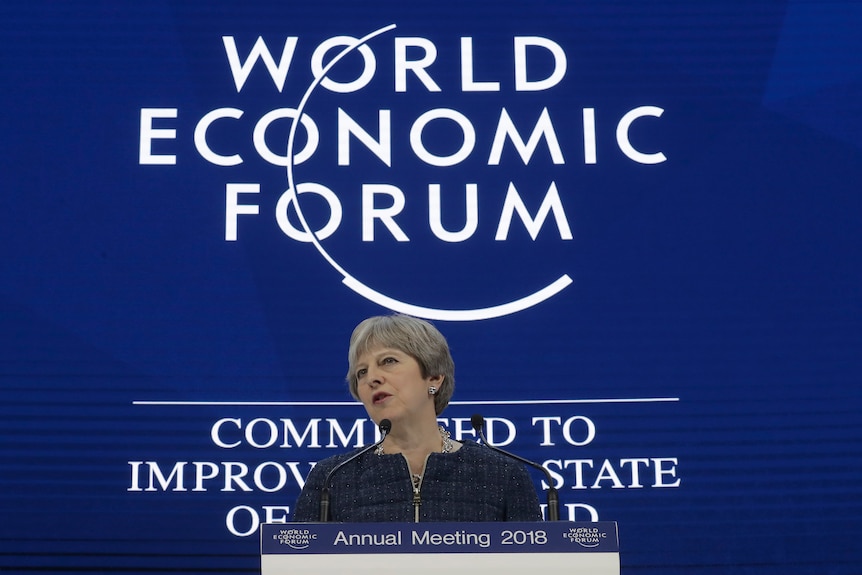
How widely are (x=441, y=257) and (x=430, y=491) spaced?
138 centimetres

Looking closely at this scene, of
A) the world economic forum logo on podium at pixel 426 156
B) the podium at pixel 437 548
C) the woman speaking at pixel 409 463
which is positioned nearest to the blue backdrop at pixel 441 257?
the world economic forum logo on podium at pixel 426 156

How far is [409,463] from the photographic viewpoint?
8.97 ft

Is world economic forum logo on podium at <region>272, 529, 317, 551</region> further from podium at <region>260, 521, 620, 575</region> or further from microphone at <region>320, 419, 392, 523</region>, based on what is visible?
microphone at <region>320, 419, 392, 523</region>

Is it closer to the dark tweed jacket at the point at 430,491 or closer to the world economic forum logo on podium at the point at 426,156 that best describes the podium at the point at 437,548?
the dark tweed jacket at the point at 430,491

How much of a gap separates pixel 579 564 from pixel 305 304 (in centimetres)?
194

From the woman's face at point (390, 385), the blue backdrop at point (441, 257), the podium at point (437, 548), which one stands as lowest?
the podium at point (437, 548)

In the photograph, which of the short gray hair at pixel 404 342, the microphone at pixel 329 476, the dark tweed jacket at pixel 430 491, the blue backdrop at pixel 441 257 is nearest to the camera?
the microphone at pixel 329 476

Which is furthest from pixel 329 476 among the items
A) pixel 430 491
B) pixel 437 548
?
pixel 437 548

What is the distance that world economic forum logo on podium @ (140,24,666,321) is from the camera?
390 cm

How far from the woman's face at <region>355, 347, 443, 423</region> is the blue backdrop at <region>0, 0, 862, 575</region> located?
1.02 meters

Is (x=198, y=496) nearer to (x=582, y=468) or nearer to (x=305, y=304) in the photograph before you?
(x=305, y=304)

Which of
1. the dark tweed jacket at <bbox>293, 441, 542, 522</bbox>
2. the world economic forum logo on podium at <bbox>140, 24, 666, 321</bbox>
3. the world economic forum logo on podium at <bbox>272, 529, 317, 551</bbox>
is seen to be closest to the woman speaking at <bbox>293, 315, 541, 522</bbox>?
the dark tweed jacket at <bbox>293, 441, 542, 522</bbox>

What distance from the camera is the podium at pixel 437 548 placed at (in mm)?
2086

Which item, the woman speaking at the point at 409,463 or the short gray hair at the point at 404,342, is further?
the short gray hair at the point at 404,342
